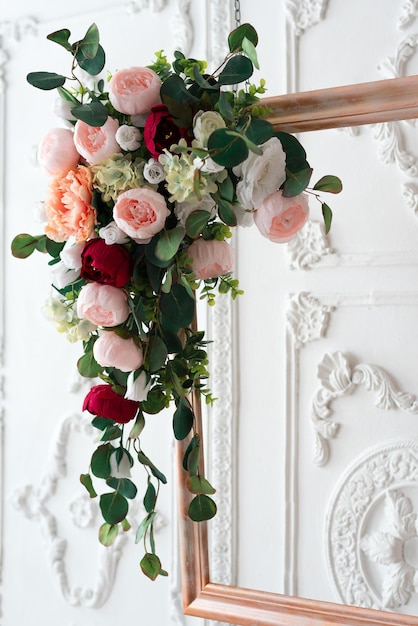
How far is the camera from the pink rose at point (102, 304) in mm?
888

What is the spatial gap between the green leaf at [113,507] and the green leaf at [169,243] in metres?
0.35

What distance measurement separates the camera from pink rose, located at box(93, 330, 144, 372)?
91 centimetres

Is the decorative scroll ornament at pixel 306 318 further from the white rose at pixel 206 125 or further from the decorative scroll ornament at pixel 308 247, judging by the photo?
the white rose at pixel 206 125

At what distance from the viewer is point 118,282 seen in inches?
35.0

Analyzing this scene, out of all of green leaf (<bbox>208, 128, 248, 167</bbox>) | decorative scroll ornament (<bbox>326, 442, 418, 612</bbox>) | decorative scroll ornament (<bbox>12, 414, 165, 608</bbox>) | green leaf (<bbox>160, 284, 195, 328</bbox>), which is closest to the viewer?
green leaf (<bbox>208, 128, 248, 167</bbox>)

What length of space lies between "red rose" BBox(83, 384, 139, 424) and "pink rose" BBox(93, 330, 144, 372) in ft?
0.14

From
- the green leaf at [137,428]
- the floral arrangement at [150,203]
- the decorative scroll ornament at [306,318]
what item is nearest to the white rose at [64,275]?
the floral arrangement at [150,203]

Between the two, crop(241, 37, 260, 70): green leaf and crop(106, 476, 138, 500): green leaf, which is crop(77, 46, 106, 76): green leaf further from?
crop(106, 476, 138, 500): green leaf

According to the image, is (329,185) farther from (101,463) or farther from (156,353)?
(101,463)

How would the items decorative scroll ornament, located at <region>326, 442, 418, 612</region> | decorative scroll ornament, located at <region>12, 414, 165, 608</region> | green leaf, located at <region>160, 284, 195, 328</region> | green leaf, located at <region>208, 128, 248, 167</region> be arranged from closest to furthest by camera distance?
green leaf, located at <region>208, 128, 248, 167</region>, green leaf, located at <region>160, 284, 195, 328</region>, decorative scroll ornament, located at <region>326, 442, 418, 612</region>, decorative scroll ornament, located at <region>12, 414, 165, 608</region>

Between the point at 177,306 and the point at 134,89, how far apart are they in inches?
11.4

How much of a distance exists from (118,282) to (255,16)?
2.29 ft

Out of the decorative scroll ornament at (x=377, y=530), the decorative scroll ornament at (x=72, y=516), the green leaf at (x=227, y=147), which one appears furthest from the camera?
the decorative scroll ornament at (x=72, y=516)

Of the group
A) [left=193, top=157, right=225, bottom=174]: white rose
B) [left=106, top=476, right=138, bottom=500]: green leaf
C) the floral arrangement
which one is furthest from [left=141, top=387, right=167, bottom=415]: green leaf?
[left=193, top=157, right=225, bottom=174]: white rose
